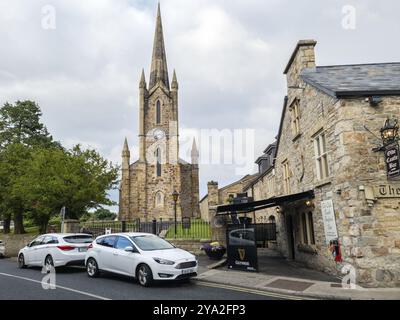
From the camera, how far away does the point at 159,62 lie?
57.8 m

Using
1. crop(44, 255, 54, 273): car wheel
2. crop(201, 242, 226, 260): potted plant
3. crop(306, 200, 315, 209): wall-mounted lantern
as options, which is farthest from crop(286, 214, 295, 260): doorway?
crop(44, 255, 54, 273): car wheel

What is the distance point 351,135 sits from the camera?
9859 mm

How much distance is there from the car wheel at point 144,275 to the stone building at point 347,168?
19.2 ft

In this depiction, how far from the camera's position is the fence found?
17533 mm

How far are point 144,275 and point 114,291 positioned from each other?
103 centimetres

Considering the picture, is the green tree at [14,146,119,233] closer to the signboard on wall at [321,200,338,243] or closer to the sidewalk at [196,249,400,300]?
the sidewalk at [196,249,400,300]

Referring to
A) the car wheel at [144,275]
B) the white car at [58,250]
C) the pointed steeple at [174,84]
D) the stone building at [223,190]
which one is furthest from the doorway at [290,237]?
the pointed steeple at [174,84]

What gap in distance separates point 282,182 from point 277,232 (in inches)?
133

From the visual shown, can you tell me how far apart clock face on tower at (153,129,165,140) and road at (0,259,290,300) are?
41.2 m

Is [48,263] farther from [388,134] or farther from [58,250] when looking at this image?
[388,134]

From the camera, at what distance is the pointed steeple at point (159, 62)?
184ft

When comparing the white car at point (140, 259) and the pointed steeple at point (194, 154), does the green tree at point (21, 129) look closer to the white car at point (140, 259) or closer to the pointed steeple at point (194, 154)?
the pointed steeple at point (194, 154)
